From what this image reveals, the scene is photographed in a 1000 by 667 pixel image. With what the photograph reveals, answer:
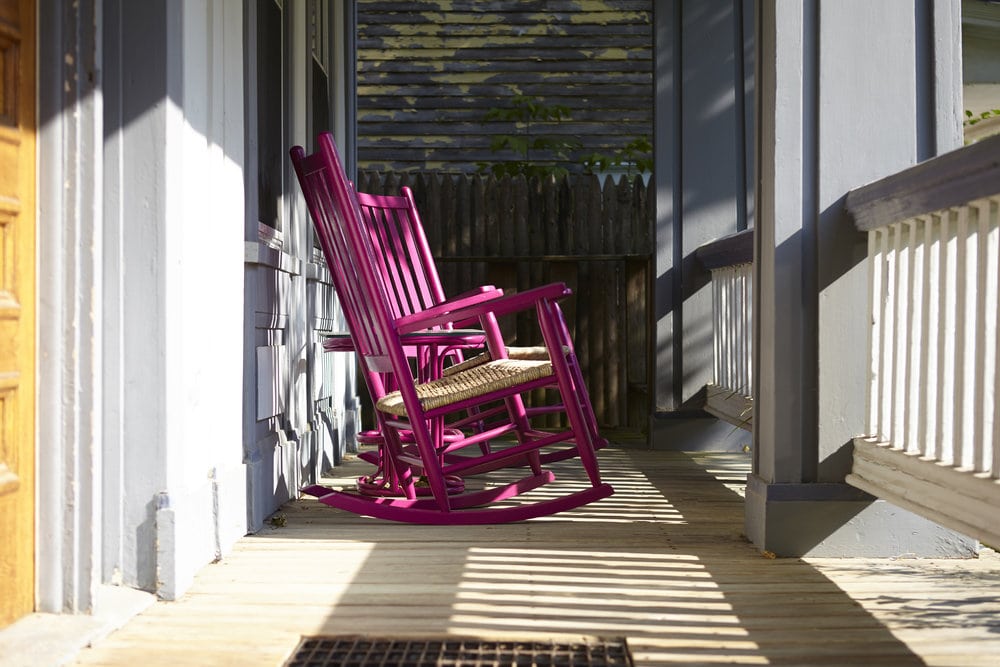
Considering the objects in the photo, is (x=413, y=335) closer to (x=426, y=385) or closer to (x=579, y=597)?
(x=426, y=385)

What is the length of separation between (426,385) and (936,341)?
162cm

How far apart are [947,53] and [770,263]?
2.49 ft

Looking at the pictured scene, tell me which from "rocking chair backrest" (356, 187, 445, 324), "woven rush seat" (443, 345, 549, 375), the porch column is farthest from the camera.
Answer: "rocking chair backrest" (356, 187, 445, 324)

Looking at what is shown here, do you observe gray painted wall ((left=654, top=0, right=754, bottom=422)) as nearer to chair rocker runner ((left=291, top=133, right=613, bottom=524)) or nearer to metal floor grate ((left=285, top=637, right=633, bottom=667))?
chair rocker runner ((left=291, top=133, right=613, bottom=524))

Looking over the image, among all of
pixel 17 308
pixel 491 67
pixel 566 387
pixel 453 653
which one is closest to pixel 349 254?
pixel 566 387

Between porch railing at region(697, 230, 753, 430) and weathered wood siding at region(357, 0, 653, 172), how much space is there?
610 centimetres

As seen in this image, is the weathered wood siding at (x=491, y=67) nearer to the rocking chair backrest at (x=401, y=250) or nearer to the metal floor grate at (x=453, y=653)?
the rocking chair backrest at (x=401, y=250)

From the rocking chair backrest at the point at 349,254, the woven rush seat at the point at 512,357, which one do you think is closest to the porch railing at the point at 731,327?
the woven rush seat at the point at 512,357

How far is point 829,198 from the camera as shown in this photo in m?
2.99

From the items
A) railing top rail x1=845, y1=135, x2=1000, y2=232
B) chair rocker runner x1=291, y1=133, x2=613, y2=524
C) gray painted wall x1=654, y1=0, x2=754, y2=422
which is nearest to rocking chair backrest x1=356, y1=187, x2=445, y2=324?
chair rocker runner x1=291, y1=133, x2=613, y2=524

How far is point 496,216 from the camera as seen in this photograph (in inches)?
259

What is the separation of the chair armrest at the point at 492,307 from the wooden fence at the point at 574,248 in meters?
3.14

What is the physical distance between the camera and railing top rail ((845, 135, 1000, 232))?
2.12 m

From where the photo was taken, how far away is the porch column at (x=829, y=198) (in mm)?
2943
